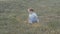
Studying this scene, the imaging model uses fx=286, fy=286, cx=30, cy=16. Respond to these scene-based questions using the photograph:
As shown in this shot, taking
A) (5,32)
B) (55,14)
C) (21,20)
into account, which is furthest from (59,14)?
(5,32)

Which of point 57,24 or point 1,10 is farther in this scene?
point 1,10

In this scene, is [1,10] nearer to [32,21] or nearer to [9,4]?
[9,4]

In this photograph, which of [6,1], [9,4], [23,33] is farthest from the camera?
[6,1]

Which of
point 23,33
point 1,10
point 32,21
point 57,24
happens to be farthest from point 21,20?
point 1,10

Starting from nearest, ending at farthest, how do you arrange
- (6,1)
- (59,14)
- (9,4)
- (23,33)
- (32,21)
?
(23,33)
(32,21)
(59,14)
(9,4)
(6,1)

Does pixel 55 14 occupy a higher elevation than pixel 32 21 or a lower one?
lower

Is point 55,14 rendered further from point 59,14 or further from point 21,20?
point 21,20

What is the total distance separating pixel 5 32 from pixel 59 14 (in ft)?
18.1

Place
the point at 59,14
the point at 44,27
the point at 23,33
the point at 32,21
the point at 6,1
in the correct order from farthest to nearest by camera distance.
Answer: the point at 6,1 < the point at 59,14 < the point at 32,21 < the point at 44,27 < the point at 23,33

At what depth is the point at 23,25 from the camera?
1158cm

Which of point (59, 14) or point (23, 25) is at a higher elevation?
point (23, 25)

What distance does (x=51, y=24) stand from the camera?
37.7 feet

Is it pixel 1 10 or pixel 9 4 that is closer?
pixel 1 10

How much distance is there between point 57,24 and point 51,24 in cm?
40
